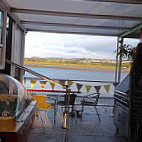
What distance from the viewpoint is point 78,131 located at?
513 centimetres

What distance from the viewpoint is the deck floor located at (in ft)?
14.9

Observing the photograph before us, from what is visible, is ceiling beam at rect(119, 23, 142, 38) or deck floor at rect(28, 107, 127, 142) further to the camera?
ceiling beam at rect(119, 23, 142, 38)

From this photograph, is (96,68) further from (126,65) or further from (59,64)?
(126,65)

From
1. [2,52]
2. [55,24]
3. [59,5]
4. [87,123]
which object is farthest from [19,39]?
[87,123]

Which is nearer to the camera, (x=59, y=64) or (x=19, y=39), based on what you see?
(x=19, y=39)

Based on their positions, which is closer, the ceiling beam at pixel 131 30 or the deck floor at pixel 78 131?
the deck floor at pixel 78 131

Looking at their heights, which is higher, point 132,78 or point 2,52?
point 2,52

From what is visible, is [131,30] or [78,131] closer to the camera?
[78,131]

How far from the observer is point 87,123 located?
5945 millimetres

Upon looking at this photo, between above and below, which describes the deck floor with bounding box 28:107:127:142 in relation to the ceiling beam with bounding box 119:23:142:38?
below

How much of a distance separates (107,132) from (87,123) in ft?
2.91

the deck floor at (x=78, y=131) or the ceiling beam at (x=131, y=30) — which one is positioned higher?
the ceiling beam at (x=131, y=30)

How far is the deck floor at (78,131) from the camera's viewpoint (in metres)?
4.54

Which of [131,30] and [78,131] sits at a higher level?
[131,30]
